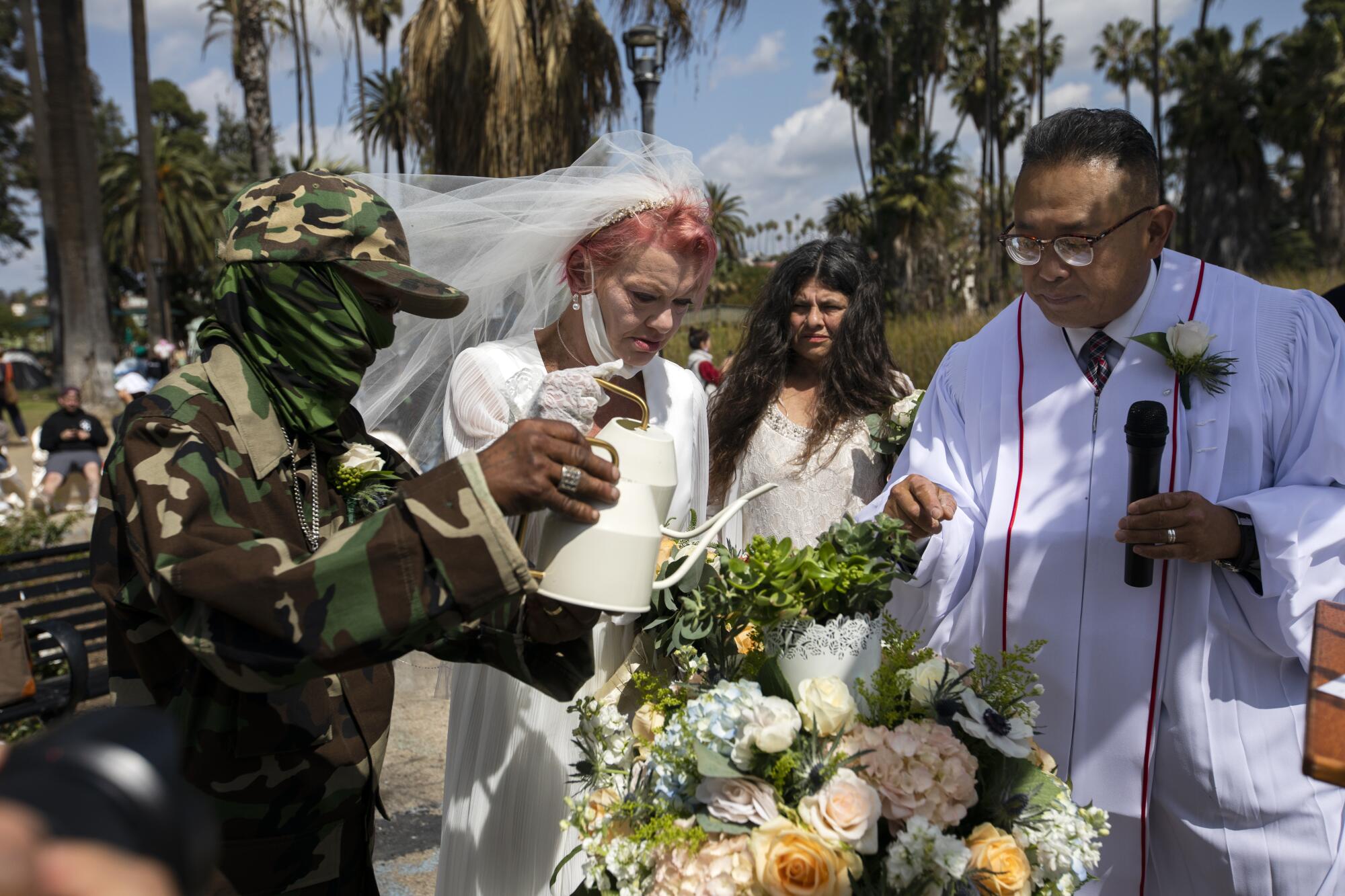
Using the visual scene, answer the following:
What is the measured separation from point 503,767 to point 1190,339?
1.93 m

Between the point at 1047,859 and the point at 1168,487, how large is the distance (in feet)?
3.71

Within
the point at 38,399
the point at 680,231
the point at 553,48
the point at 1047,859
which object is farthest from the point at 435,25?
the point at 38,399

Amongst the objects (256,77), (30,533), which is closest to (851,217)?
(256,77)

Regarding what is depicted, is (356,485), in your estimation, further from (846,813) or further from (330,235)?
(846,813)

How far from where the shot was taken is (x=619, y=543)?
4.59 feet

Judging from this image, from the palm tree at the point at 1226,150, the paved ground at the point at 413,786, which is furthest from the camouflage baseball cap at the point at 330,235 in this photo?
the palm tree at the point at 1226,150

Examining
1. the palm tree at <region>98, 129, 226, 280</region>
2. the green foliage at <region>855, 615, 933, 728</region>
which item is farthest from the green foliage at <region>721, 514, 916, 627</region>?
the palm tree at <region>98, 129, 226, 280</region>

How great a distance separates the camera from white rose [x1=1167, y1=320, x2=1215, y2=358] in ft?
7.19

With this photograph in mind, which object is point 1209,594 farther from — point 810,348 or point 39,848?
point 39,848

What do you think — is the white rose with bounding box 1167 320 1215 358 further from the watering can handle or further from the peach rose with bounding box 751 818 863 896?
the peach rose with bounding box 751 818 863 896

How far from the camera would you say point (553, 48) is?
414 inches

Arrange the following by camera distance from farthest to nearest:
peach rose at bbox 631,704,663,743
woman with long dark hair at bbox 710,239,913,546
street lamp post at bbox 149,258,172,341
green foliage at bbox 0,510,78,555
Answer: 1. street lamp post at bbox 149,258,172,341
2. green foliage at bbox 0,510,78,555
3. woman with long dark hair at bbox 710,239,913,546
4. peach rose at bbox 631,704,663,743

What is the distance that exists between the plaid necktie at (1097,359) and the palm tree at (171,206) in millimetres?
35301

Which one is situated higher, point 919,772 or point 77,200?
point 77,200
